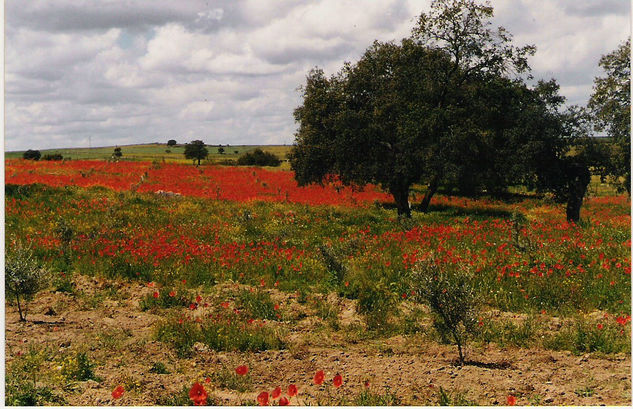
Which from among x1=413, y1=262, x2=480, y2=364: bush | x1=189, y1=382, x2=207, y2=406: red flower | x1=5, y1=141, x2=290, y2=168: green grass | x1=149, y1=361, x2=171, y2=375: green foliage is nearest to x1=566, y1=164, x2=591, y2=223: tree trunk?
x1=413, y1=262, x2=480, y2=364: bush

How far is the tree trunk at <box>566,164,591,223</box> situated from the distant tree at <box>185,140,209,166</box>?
49536 millimetres

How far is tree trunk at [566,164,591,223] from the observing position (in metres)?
21.9

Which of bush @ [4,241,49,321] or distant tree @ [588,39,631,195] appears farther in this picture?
distant tree @ [588,39,631,195]

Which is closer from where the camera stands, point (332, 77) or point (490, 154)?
point (490, 154)

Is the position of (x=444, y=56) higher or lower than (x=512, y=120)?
higher

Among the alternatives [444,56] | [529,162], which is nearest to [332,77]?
[444,56]

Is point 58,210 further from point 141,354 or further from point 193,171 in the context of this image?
point 193,171

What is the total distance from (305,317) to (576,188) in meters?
18.0

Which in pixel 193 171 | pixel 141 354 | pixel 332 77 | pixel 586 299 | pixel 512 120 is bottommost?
pixel 141 354

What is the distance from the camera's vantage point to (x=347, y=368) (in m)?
6.72

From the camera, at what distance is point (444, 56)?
23.1 meters

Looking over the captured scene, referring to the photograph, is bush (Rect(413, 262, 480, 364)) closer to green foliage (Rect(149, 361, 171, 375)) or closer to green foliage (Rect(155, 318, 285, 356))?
green foliage (Rect(155, 318, 285, 356))

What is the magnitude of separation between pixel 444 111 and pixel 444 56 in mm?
3239

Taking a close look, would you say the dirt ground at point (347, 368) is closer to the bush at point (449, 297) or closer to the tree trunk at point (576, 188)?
the bush at point (449, 297)
